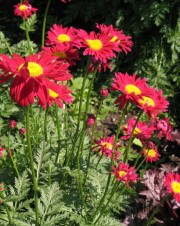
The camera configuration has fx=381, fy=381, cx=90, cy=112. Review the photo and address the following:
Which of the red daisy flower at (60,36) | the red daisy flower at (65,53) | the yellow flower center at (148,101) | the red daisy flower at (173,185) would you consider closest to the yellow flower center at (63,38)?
the red daisy flower at (60,36)

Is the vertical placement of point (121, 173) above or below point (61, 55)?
below

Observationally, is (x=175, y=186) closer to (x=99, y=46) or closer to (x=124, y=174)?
(x=124, y=174)

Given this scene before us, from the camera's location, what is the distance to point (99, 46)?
1.60m

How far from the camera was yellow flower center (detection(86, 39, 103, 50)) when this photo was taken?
158cm

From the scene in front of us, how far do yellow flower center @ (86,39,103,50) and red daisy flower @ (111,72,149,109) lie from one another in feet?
0.47

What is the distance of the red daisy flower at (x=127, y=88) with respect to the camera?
1.49 meters

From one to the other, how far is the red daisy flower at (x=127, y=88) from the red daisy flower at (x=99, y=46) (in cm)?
10

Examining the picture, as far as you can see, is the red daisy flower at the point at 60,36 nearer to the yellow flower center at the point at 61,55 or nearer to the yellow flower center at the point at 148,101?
the yellow flower center at the point at 61,55

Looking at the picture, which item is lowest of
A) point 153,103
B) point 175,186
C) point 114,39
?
point 175,186

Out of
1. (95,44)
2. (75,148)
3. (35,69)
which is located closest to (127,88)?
(95,44)

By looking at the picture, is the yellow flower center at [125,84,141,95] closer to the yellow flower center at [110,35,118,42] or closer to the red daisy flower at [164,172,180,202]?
the yellow flower center at [110,35,118,42]

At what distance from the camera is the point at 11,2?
5043 millimetres

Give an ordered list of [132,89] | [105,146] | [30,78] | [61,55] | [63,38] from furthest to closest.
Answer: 1. [105,146]
2. [63,38]
3. [61,55]
4. [132,89]
5. [30,78]

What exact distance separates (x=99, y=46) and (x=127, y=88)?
216 mm
